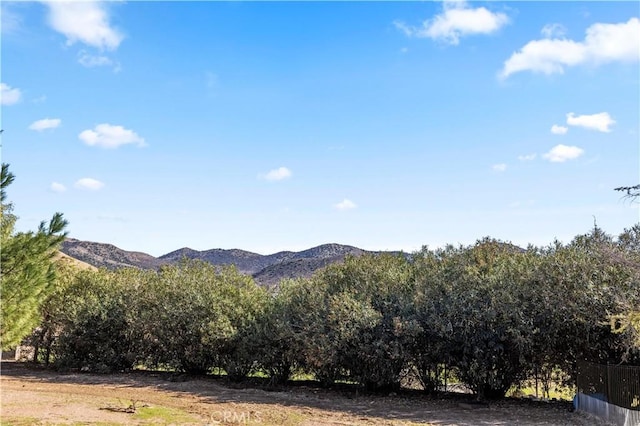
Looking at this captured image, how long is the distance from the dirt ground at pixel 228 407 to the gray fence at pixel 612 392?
0.43 meters

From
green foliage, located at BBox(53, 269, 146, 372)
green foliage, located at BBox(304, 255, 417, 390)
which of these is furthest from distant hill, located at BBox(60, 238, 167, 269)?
green foliage, located at BBox(304, 255, 417, 390)

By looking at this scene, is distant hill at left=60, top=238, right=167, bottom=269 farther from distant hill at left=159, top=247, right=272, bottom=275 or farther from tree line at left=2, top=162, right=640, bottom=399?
tree line at left=2, top=162, right=640, bottom=399

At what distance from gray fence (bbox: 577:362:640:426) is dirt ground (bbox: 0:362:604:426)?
43cm

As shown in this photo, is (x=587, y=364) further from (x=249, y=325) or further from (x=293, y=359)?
(x=249, y=325)

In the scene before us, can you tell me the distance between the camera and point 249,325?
20.6m

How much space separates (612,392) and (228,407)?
998cm

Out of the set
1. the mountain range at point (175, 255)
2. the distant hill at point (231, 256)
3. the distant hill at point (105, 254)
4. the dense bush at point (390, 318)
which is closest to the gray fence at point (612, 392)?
the dense bush at point (390, 318)

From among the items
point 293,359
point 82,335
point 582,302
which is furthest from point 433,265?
point 82,335

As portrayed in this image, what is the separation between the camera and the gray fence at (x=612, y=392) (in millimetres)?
12244

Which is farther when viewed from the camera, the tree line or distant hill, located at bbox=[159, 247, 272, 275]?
distant hill, located at bbox=[159, 247, 272, 275]

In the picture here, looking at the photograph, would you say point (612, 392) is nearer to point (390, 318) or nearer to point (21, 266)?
point (390, 318)

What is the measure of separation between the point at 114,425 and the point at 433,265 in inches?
442

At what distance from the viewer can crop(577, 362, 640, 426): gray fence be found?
1224 centimetres

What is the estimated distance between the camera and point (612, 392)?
42.9ft
